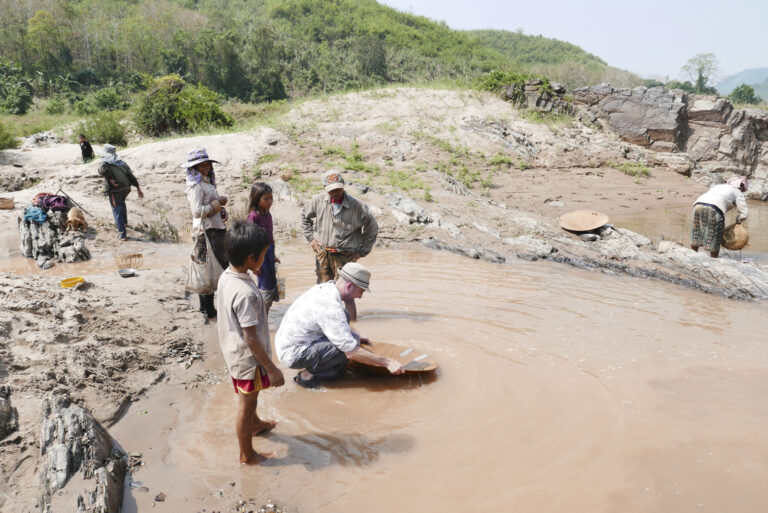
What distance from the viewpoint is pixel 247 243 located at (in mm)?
2506

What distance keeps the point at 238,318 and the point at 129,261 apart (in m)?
5.25

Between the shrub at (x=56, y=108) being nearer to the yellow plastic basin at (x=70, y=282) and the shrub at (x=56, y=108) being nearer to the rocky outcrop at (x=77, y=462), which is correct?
the yellow plastic basin at (x=70, y=282)

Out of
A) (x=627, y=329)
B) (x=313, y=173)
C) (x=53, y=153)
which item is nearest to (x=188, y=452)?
(x=627, y=329)

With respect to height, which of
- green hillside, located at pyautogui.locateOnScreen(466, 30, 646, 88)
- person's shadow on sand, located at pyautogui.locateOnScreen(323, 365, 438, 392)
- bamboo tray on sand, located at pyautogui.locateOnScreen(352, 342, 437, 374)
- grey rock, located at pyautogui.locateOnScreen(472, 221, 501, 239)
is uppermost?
green hillside, located at pyautogui.locateOnScreen(466, 30, 646, 88)

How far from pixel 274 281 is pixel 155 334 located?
1.18 metres

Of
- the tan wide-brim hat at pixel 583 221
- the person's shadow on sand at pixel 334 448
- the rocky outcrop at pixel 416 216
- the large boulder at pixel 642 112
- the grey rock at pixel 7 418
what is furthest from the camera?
the large boulder at pixel 642 112

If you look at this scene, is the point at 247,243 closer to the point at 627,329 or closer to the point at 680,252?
the point at 627,329

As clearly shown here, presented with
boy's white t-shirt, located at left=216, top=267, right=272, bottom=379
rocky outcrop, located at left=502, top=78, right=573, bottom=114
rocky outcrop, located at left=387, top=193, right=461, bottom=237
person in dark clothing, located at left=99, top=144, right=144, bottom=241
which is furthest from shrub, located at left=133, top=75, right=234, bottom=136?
boy's white t-shirt, located at left=216, top=267, right=272, bottom=379

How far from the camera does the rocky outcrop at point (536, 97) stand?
698 inches

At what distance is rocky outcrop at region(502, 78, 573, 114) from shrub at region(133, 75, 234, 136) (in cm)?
1043

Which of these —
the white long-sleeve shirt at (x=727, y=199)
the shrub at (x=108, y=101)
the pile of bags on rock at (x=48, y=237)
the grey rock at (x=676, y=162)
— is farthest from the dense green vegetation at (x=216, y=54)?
the white long-sleeve shirt at (x=727, y=199)

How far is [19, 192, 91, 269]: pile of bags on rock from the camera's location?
742 centimetres

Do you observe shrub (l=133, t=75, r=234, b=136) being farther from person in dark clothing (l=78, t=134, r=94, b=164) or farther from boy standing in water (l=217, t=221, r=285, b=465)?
boy standing in water (l=217, t=221, r=285, b=465)

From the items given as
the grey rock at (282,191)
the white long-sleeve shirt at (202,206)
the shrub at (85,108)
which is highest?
the shrub at (85,108)
